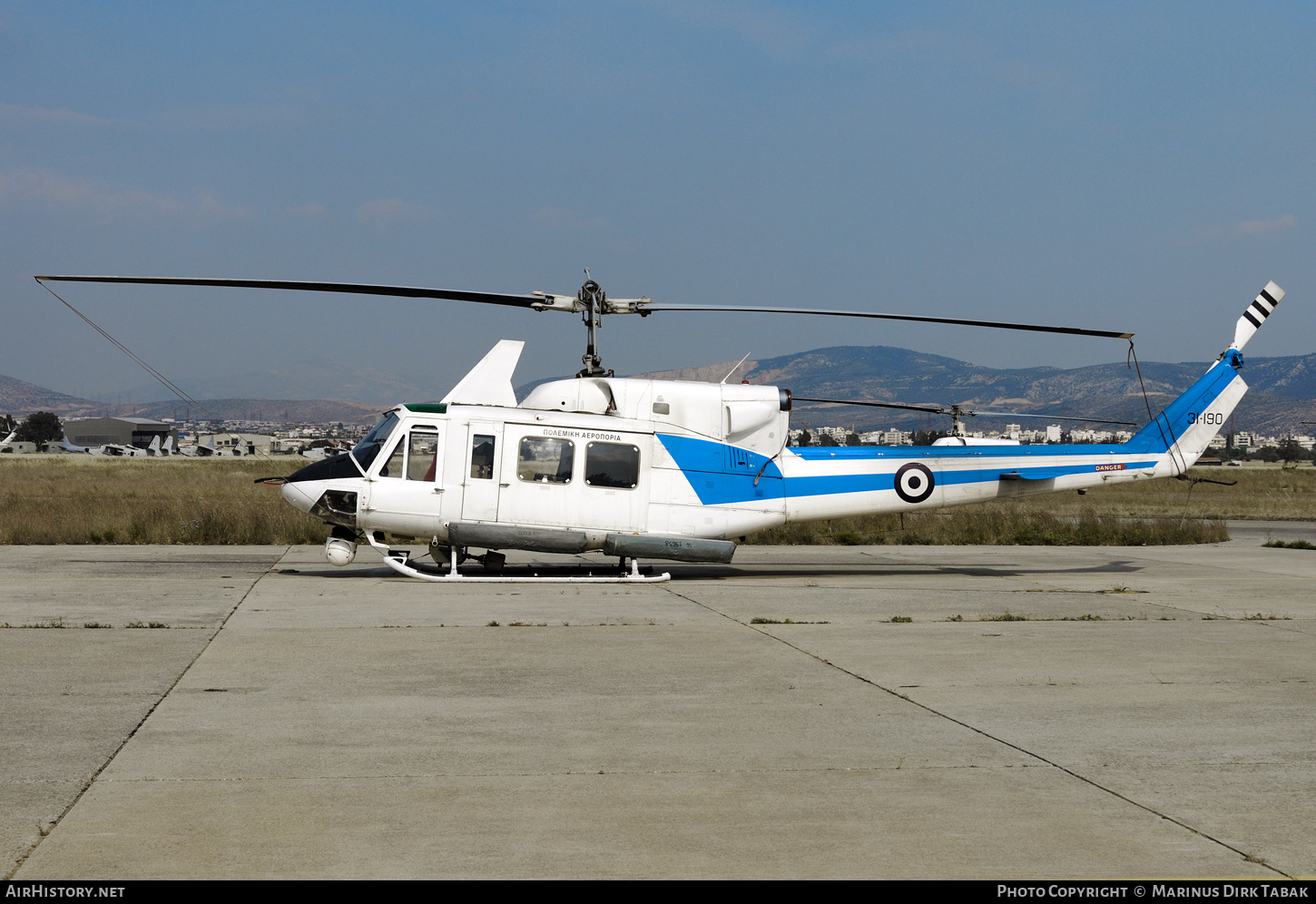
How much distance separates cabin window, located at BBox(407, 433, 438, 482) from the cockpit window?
0.41 m

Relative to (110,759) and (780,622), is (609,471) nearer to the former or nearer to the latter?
(780,622)

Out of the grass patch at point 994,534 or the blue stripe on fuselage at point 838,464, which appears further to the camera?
the grass patch at point 994,534

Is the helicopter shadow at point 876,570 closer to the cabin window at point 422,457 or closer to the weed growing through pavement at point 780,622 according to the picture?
the cabin window at point 422,457

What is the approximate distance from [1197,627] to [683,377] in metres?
7.91

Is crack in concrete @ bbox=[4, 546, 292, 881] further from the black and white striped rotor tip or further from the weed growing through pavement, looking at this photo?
the black and white striped rotor tip

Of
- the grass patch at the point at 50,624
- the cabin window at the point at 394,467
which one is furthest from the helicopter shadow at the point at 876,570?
the grass patch at the point at 50,624

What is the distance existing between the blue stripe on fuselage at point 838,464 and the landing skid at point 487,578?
1.44m

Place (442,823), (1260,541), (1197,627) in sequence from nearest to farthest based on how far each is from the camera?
1. (442,823)
2. (1197,627)
3. (1260,541)

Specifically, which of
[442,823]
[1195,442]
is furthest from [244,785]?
[1195,442]

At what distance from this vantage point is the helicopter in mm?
15367

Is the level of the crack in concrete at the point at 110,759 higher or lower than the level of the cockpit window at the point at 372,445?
lower

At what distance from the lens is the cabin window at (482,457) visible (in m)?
15.4

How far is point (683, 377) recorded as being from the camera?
1683cm
